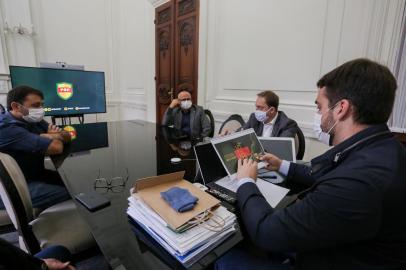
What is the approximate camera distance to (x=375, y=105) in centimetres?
65

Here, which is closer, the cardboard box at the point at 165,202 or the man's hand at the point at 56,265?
the cardboard box at the point at 165,202

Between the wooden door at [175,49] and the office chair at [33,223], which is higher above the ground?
the wooden door at [175,49]

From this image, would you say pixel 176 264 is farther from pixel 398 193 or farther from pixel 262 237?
pixel 398 193

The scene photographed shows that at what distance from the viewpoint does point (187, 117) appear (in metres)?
2.87

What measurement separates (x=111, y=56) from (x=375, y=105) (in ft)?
17.1

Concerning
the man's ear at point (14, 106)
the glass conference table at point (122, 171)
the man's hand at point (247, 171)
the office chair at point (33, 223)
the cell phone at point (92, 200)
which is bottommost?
the office chair at point (33, 223)

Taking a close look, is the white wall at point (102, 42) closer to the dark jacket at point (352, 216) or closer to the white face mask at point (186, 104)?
the white face mask at point (186, 104)

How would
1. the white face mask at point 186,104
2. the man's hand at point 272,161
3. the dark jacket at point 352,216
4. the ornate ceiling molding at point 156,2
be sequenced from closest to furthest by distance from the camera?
the dark jacket at point 352,216 < the man's hand at point 272,161 < the white face mask at point 186,104 < the ornate ceiling molding at point 156,2

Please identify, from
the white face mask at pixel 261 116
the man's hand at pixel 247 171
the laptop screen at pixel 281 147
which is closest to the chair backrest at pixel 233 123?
the white face mask at pixel 261 116

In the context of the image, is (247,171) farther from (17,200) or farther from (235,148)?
(17,200)

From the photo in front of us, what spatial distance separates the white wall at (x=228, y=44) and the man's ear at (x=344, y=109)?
159cm

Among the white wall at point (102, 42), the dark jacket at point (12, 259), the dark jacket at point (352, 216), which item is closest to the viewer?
the dark jacket at point (352, 216)

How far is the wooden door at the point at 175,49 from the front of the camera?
3490 millimetres

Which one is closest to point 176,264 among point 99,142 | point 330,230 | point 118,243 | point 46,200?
point 118,243
